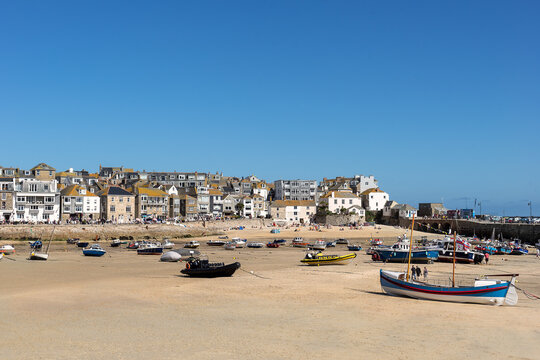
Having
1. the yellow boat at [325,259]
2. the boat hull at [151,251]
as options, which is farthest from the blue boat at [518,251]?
the boat hull at [151,251]

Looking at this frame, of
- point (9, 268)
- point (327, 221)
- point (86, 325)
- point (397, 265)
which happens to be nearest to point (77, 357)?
point (86, 325)

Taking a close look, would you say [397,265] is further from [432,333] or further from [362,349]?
[362,349]

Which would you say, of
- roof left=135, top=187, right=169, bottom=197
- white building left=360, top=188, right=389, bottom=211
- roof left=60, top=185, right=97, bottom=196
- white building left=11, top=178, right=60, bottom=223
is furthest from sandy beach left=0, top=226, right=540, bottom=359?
white building left=360, top=188, right=389, bottom=211

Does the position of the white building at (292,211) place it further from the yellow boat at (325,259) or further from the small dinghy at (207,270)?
the small dinghy at (207,270)

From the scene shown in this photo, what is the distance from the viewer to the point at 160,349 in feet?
57.3

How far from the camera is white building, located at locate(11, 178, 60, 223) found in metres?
86.9

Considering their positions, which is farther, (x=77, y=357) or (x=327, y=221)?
(x=327, y=221)

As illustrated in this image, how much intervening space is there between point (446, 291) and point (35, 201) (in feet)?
262

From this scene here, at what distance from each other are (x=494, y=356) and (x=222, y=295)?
1508 cm

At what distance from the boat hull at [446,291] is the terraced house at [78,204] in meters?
79.5

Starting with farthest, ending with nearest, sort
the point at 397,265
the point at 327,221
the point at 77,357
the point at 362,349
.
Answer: the point at 327,221 → the point at 397,265 → the point at 362,349 → the point at 77,357

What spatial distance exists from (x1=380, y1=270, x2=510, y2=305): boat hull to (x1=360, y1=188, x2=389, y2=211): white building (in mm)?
106649

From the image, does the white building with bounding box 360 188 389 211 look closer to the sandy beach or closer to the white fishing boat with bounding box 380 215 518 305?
the sandy beach

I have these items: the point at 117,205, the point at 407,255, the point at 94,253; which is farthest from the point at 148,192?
the point at 407,255
